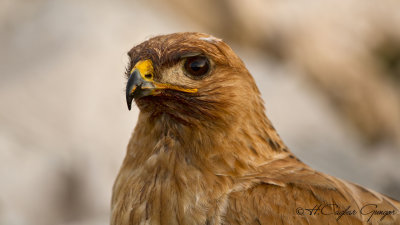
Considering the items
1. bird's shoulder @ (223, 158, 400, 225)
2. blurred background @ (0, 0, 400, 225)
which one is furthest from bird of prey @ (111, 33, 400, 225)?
blurred background @ (0, 0, 400, 225)

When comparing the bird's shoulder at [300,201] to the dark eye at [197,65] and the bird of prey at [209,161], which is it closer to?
the bird of prey at [209,161]

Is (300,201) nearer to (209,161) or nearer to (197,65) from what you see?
(209,161)

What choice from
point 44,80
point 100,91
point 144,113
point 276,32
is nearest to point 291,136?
point 276,32

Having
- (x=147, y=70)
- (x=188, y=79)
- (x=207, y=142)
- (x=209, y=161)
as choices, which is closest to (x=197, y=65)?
(x=188, y=79)

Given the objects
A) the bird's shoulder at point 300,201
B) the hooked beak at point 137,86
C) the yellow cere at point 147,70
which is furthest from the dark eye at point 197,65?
the bird's shoulder at point 300,201

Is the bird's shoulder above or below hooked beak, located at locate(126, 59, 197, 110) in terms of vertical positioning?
below

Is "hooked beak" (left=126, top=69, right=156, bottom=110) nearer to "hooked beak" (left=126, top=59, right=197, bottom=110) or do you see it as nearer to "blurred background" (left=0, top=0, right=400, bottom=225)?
"hooked beak" (left=126, top=59, right=197, bottom=110)

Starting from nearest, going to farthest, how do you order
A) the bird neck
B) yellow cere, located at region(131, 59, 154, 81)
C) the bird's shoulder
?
the bird's shoulder < yellow cere, located at region(131, 59, 154, 81) < the bird neck
